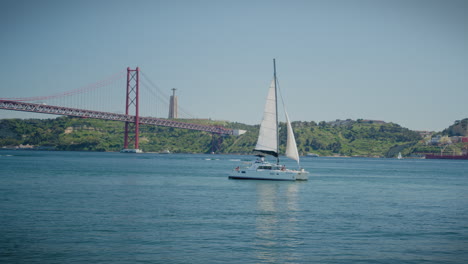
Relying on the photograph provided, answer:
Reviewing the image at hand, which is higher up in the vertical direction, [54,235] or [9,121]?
[9,121]

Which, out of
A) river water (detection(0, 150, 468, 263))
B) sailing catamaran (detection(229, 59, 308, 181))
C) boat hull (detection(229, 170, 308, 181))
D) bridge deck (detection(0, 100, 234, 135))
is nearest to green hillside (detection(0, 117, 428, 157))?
bridge deck (detection(0, 100, 234, 135))

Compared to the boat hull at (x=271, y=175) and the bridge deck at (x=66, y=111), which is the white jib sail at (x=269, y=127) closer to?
the boat hull at (x=271, y=175)

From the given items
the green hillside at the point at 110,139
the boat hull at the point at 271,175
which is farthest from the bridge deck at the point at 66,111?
the boat hull at the point at 271,175

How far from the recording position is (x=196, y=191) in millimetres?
38594

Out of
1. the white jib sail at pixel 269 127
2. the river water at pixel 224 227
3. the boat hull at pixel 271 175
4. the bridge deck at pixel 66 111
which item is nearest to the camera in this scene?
the river water at pixel 224 227

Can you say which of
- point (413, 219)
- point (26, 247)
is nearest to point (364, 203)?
point (413, 219)

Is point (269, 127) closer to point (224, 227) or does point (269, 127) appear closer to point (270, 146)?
point (270, 146)

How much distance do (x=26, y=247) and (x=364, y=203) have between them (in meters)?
22.0

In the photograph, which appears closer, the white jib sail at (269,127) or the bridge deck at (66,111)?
the white jib sail at (269,127)

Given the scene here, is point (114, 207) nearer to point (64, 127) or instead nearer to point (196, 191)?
point (196, 191)

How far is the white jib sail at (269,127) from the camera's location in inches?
1868

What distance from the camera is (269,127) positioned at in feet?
157

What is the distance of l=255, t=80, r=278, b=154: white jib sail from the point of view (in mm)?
47438

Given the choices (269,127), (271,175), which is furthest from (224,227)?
(269,127)
